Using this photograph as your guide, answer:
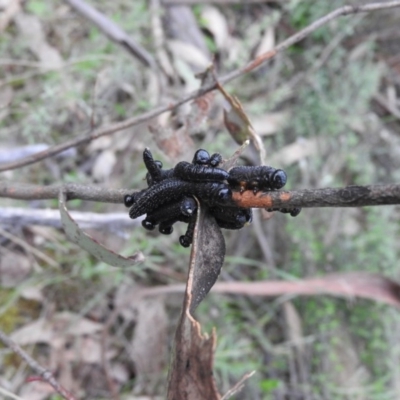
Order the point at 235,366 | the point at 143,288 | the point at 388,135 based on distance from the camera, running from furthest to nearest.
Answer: the point at 388,135 → the point at 143,288 → the point at 235,366

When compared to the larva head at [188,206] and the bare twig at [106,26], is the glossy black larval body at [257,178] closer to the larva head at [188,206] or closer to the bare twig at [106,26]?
the larva head at [188,206]

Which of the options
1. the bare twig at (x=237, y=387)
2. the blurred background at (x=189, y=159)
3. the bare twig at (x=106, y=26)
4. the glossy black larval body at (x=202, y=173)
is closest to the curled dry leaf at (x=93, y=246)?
the glossy black larval body at (x=202, y=173)

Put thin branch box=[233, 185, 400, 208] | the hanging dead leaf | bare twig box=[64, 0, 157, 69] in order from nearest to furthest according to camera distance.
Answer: thin branch box=[233, 185, 400, 208], the hanging dead leaf, bare twig box=[64, 0, 157, 69]

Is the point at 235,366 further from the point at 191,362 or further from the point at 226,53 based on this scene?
the point at 226,53

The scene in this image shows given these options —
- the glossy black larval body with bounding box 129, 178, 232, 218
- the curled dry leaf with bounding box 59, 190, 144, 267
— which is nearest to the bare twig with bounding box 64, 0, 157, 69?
the curled dry leaf with bounding box 59, 190, 144, 267

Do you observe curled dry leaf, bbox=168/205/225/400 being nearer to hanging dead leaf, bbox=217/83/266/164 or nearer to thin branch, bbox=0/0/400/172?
hanging dead leaf, bbox=217/83/266/164

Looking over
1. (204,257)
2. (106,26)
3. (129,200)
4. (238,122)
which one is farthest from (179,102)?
(106,26)

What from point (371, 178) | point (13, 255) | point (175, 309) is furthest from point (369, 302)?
point (13, 255)

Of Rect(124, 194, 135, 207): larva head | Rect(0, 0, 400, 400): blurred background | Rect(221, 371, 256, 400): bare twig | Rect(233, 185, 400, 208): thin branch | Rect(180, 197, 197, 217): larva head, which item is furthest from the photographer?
Rect(0, 0, 400, 400): blurred background

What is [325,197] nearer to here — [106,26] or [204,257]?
[204,257]
